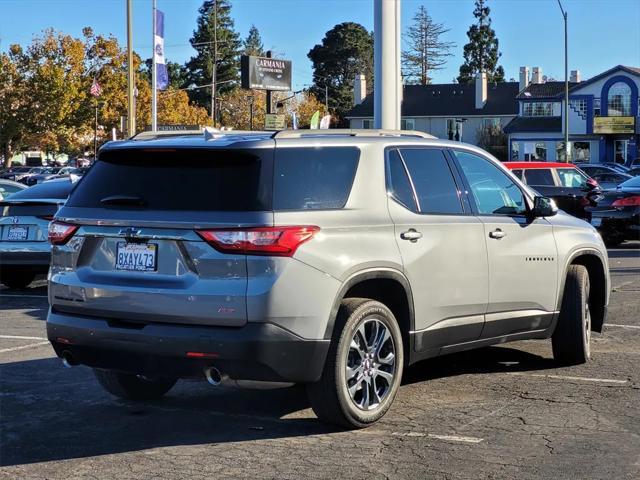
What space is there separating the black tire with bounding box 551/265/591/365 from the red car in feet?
41.2

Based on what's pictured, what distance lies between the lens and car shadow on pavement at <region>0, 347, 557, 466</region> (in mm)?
5566

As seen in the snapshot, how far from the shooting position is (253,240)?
5195 millimetres

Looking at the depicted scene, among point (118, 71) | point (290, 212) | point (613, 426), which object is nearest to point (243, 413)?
point (290, 212)

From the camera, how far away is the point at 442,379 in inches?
287

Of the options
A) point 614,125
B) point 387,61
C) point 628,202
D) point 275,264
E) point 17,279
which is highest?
point 614,125

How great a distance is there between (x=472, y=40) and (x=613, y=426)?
11973 centimetres

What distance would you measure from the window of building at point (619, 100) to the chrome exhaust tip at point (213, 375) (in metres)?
71.1

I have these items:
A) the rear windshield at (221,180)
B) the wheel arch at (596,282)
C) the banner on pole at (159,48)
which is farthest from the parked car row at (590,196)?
the banner on pole at (159,48)

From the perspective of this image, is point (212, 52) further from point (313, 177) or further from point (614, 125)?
point (313, 177)

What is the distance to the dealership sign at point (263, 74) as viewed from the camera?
34156 mm

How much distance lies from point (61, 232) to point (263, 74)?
29190mm

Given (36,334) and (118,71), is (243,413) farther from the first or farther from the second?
(118,71)

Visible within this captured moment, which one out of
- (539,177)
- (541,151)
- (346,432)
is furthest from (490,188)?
(541,151)

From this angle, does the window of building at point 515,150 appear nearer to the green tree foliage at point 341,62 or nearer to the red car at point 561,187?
the green tree foliage at point 341,62
